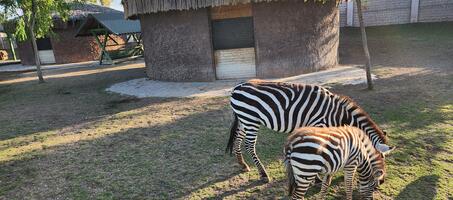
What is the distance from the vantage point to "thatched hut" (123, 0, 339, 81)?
37.8ft

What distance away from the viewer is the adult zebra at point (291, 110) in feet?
14.1

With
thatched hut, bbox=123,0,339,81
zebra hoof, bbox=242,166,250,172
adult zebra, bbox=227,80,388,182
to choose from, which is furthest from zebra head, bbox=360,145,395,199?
thatched hut, bbox=123,0,339,81

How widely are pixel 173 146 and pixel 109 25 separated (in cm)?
1544

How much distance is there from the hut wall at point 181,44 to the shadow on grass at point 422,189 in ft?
27.7

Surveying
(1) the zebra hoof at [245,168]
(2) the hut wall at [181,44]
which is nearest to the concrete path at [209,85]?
(2) the hut wall at [181,44]

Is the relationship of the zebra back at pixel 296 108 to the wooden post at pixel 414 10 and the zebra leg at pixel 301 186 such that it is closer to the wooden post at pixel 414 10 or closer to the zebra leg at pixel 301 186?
the zebra leg at pixel 301 186

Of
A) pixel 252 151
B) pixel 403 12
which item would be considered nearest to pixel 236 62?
pixel 252 151

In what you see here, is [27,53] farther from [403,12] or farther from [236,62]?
[403,12]

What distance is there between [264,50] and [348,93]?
12.3 feet

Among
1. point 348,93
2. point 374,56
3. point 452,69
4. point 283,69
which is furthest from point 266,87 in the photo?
point 374,56

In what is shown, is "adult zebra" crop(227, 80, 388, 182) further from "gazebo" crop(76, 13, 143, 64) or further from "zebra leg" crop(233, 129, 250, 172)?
"gazebo" crop(76, 13, 143, 64)

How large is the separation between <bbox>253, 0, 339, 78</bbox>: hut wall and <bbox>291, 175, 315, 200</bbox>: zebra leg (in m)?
8.47

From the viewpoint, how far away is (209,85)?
37.5 ft

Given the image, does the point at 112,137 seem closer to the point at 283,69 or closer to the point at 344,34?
the point at 283,69
